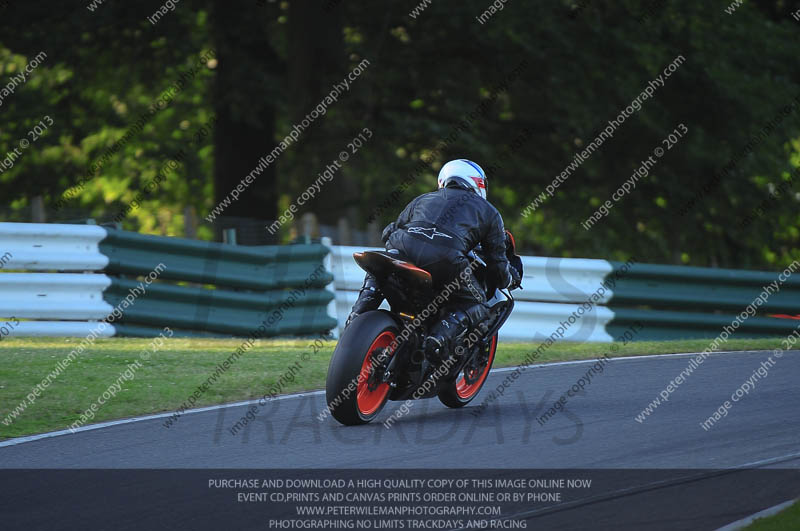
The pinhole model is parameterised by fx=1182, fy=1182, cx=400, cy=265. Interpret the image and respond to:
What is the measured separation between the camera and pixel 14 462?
6.55 m

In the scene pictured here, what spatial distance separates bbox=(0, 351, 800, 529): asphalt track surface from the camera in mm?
5504

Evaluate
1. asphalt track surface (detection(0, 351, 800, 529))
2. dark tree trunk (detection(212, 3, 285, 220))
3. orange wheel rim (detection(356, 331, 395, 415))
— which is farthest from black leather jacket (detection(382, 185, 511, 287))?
dark tree trunk (detection(212, 3, 285, 220))

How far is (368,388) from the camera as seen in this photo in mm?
7324

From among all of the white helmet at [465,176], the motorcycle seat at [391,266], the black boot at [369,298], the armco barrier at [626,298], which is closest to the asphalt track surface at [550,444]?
the black boot at [369,298]

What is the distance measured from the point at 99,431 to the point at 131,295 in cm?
427

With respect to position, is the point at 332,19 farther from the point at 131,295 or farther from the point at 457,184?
the point at 457,184

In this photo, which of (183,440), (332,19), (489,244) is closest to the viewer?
(183,440)

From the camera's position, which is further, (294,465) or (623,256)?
(623,256)

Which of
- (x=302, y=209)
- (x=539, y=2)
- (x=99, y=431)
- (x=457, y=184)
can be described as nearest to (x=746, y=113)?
(x=539, y=2)

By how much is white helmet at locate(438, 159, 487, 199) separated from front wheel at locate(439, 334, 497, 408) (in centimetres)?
107

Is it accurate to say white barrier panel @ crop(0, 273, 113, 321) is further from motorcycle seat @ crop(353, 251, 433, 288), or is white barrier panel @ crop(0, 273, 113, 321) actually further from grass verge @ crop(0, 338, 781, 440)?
motorcycle seat @ crop(353, 251, 433, 288)

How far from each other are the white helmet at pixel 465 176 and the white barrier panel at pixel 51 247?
4749 millimetres
